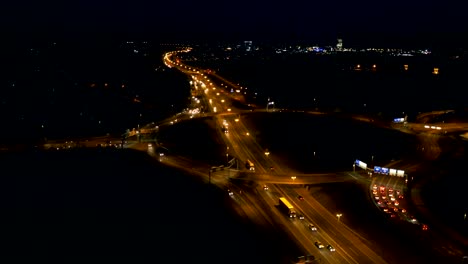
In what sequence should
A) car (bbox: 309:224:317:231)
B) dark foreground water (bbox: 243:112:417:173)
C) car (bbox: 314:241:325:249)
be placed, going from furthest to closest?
1. dark foreground water (bbox: 243:112:417:173)
2. car (bbox: 309:224:317:231)
3. car (bbox: 314:241:325:249)

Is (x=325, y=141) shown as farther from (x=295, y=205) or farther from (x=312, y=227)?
(x=312, y=227)

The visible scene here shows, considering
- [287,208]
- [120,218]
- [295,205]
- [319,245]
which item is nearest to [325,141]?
[295,205]

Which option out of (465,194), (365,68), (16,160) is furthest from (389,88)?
(16,160)

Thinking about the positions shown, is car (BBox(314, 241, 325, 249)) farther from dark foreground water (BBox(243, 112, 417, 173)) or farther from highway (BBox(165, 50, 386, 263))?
dark foreground water (BBox(243, 112, 417, 173))

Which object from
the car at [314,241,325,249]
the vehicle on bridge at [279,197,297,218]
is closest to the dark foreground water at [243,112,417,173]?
the vehicle on bridge at [279,197,297,218]

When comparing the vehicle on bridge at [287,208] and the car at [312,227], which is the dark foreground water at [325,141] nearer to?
the vehicle on bridge at [287,208]

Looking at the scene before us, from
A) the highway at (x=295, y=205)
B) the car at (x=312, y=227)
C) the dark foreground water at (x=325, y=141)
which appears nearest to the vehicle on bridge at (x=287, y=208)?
the highway at (x=295, y=205)
